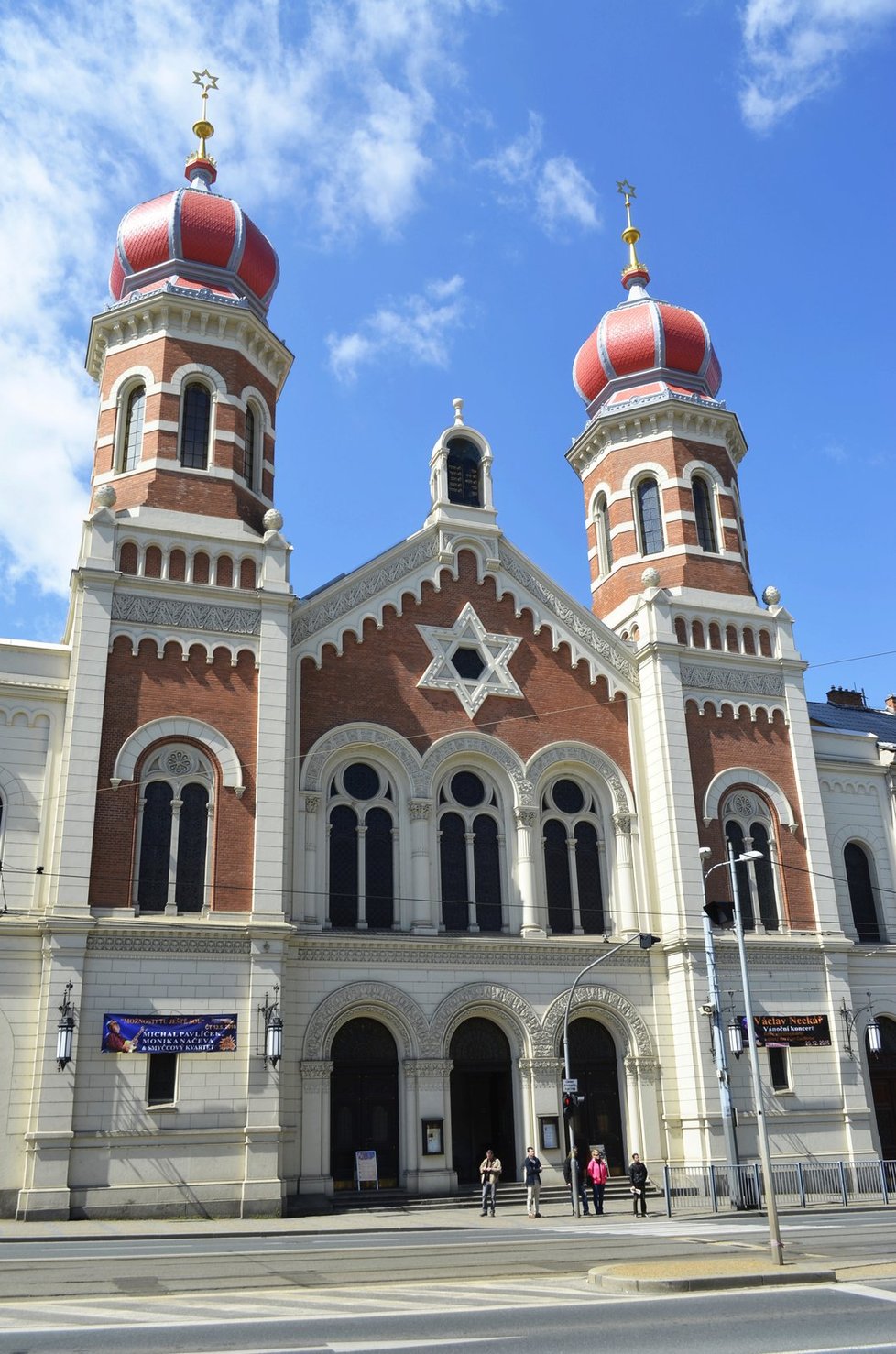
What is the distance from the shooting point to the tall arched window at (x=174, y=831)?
2767cm

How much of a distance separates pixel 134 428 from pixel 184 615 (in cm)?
743

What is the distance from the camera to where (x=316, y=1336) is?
451 inches

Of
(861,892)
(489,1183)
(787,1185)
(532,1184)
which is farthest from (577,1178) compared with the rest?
(861,892)

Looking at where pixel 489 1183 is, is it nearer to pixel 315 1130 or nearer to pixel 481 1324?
pixel 315 1130

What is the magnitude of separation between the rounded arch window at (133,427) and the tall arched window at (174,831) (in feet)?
31.3

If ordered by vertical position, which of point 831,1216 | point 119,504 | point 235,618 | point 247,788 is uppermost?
point 119,504

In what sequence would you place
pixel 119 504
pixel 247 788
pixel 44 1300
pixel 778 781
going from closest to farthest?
1. pixel 44 1300
2. pixel 247 788
3. pixel 119 504
4. pixel 778 781

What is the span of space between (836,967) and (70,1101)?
20.9 meters

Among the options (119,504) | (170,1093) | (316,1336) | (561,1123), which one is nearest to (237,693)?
(119,504)

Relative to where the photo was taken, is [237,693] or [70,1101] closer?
[70,1101]

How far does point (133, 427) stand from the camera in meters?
34.1

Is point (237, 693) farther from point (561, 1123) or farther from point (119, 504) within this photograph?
point (561, 1123)

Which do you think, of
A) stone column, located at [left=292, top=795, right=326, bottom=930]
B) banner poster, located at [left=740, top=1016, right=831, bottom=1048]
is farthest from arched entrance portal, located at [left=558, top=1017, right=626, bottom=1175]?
stone column, located at [left=292, top=795, right=326, bottom=930]

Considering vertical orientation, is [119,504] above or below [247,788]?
above
